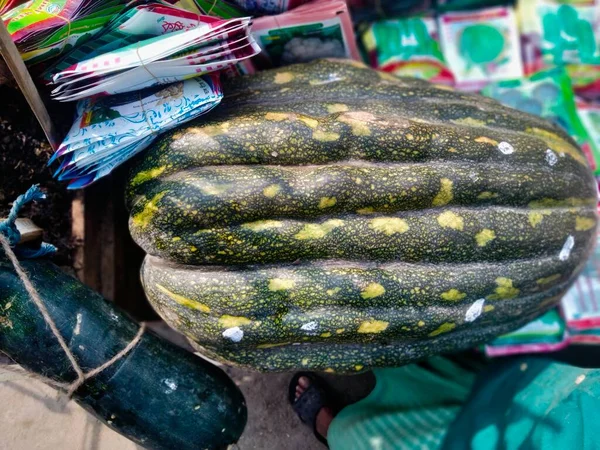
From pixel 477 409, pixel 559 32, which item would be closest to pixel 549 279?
pixel 477 409

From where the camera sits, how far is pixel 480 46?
200 centimetres

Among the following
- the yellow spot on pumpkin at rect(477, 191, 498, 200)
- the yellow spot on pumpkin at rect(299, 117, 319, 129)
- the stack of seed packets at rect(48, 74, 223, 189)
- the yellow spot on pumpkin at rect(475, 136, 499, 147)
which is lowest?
the yellow spot on pumpkin at rect(477, 191, 498, 200)

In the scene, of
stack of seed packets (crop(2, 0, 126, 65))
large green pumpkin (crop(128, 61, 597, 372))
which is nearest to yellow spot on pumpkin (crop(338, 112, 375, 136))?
large green pumpkin (crop(128, 61, 597, 372))

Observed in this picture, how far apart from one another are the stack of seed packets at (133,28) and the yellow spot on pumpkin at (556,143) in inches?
35.6

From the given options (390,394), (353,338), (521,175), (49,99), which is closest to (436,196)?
(521,175)

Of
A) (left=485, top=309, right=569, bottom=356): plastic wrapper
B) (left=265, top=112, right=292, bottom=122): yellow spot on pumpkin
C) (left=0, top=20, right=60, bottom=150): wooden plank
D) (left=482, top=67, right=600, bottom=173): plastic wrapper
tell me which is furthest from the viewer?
(left=482, top=67, right=600, bottom=173): plastic wrapper

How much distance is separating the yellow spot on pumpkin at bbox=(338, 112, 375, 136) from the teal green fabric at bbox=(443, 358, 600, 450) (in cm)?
88

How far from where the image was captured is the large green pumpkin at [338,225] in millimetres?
1125

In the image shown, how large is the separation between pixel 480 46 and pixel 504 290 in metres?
1.20

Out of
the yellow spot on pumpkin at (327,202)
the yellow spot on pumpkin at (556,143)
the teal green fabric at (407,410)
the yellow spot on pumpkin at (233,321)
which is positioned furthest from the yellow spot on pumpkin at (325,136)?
the teal green fabric at (407,410)

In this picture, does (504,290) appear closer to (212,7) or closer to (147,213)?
(147,213)

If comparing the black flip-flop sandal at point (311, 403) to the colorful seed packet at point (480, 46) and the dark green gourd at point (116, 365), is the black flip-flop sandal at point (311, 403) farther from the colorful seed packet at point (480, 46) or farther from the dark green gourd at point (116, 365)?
the colorful seed packet at point (480, 46)

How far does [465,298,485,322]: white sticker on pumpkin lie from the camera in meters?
1.23

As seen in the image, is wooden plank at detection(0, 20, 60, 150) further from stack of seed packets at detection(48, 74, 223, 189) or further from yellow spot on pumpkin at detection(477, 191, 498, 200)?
yellow spot on pumpkin at detection(477, 191, 498, 200)
